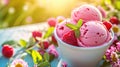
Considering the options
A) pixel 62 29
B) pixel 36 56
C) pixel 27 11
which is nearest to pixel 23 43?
pixel 36 56

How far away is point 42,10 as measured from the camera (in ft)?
6.93

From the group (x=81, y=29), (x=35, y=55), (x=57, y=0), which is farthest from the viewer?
(x=57, y=0)

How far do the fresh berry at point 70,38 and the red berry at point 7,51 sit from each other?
0.83ft

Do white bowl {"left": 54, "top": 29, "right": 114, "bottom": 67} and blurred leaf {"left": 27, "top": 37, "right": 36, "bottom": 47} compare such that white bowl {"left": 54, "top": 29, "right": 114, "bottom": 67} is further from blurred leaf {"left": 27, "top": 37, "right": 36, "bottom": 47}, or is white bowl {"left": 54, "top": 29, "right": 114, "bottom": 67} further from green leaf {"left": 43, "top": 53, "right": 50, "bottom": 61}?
blurred leaf {"left": 27, "top": 37, "right": 36, "bottom": 47}

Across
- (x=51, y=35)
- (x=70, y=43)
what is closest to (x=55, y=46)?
(x=51, y=35)

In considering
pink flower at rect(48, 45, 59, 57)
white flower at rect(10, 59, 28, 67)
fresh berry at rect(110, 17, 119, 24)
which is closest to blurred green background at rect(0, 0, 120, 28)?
fresh berry at rect(110, 17, 119, 24)

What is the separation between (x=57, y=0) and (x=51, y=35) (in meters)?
0.91

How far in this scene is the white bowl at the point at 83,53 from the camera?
2.90 ft

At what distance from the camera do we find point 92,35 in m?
0.88

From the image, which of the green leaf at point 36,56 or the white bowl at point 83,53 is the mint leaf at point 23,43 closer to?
the green leaf at point 36,56

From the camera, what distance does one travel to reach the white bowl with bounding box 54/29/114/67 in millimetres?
885

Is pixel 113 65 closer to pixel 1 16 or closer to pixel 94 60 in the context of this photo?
pixel 94 60

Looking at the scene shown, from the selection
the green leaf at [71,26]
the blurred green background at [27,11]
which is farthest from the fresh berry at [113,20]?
the blurred green background at [27,11]

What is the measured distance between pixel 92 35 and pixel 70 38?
0.06 meters
